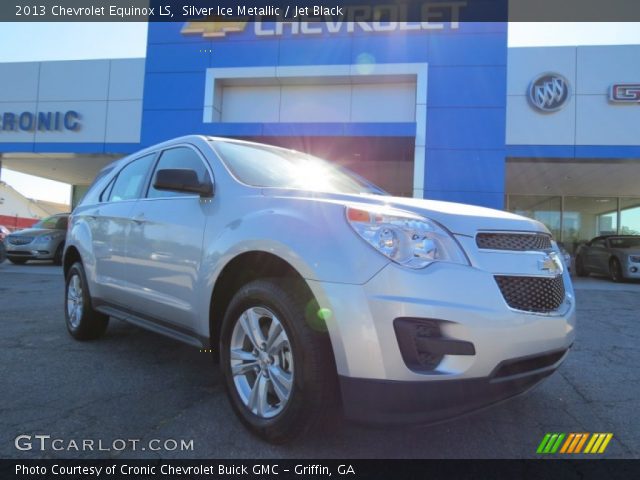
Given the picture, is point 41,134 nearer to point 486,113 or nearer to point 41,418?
point 486,113

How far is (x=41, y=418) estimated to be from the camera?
279cm

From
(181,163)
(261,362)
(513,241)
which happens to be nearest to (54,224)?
(181,163)

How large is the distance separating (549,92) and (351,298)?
14864 mm

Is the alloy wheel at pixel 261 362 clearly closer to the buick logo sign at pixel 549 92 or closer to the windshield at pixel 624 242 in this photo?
the windshield at pixel 624 242

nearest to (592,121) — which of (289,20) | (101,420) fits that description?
(289,20)

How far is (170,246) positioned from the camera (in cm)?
329

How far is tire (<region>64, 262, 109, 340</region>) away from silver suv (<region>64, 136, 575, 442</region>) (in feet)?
5.36

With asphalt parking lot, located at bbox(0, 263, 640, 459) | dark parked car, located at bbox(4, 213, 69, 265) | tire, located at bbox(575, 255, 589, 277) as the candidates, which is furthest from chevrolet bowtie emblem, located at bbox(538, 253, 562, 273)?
tire, located at bbox(575, 255, 589, 277)

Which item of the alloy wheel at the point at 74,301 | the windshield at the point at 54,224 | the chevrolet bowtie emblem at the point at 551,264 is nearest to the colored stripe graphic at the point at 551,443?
the chevrolet bowtie emblem at the point at 551,264

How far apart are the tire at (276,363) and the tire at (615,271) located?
13.5 m

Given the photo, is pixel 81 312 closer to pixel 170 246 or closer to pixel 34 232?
pixel 170 246

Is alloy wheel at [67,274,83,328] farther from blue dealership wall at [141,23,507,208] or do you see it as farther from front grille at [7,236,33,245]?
front grille at [7,236,33,245]

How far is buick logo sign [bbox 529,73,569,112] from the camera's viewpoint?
46.8 feet
